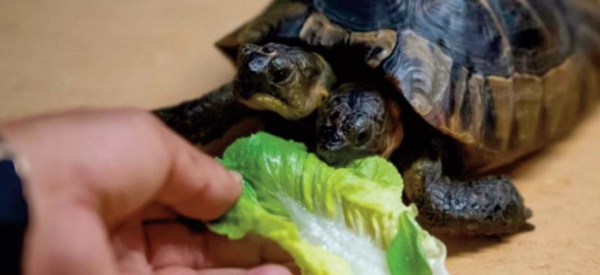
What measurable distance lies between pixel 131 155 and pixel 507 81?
97 centimetres

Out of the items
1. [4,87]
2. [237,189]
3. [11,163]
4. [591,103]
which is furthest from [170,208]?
[591,103]

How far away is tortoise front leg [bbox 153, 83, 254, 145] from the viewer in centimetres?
216

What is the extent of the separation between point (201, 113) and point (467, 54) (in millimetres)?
599

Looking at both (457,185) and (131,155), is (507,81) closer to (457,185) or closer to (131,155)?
(457,185)

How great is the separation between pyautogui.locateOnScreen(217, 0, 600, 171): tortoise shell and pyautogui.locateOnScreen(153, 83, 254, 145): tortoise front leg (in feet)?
0.42

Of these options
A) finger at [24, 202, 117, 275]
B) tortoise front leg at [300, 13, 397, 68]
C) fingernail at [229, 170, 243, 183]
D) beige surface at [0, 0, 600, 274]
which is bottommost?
beige surface at [0, 0, 600, 274]

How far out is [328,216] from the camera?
1715 mm

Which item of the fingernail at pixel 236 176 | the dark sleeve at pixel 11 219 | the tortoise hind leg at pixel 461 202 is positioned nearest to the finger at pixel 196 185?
the fingernail at pixel 236 176

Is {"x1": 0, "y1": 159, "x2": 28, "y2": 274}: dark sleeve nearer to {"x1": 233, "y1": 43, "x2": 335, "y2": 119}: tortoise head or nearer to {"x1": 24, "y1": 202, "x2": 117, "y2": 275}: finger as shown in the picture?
{"x1": 24, "y1": 202, "x2": 117, "y2": 275}: finger

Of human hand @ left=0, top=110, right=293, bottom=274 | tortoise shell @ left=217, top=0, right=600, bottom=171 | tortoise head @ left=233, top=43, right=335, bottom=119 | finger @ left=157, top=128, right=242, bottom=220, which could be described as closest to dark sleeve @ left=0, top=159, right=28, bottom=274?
human hand @ left=0, top=110, right=293, bottom=274

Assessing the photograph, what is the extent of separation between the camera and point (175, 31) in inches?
108

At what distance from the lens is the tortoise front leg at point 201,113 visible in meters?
2.16

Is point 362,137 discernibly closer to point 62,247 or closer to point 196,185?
point 196,185

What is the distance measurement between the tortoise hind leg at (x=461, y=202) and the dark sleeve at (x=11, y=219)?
91cm
